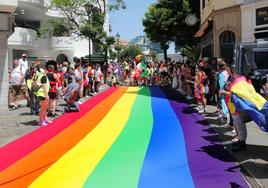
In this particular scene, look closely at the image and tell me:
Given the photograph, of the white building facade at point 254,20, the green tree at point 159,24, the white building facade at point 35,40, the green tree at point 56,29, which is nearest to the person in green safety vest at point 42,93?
the white building facade at point 254,20

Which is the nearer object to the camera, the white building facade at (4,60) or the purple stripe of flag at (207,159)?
the purple stripe of flag at (207,159)

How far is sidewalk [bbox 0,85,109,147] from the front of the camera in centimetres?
1241

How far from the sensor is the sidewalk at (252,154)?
24.4 feet

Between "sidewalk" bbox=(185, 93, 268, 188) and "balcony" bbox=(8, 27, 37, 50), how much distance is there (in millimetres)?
26075

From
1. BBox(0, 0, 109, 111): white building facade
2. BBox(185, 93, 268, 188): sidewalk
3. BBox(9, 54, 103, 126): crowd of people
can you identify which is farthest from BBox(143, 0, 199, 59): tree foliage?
BBox(185, 93, 268, 188): sidewalk

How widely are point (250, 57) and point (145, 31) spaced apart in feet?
117

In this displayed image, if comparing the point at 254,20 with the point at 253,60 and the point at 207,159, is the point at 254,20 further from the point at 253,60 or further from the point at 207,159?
the point at 207,159

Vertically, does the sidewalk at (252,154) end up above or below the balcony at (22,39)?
below

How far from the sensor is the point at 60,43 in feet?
141

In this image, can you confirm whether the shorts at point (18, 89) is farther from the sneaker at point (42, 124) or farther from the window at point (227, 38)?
the window at point (227, 38)

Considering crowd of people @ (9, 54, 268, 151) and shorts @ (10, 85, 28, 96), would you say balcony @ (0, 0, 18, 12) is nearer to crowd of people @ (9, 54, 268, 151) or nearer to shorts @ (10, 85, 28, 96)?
crowd of people @ (9, 54, 268, 151)

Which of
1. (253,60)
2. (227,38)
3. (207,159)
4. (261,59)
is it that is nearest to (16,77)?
(253,60)

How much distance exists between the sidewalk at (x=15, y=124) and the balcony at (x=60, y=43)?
964 inches

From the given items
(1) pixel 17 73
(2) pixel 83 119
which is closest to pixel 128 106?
(2) pixel 83 119
